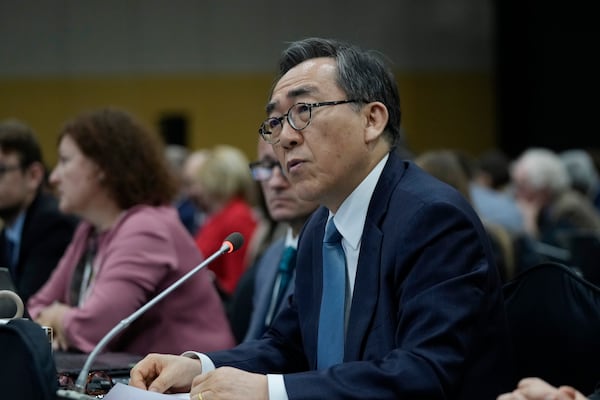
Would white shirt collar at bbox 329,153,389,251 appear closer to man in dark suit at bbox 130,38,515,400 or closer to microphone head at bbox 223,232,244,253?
man in dark suit at bbox 130,38,515,400

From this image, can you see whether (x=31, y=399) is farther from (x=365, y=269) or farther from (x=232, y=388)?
(x=365, y=269)

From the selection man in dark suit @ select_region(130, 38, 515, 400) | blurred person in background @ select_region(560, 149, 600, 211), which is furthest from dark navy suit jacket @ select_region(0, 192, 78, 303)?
blurred person in background @ select_region(560, 149, 600, 211)

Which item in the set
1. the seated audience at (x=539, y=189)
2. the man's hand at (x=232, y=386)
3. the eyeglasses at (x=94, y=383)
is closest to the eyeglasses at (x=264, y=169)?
the eyeglasses at (x=94, y=383)

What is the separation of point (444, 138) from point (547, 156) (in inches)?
285

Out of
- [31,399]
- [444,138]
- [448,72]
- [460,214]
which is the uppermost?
[460,214]

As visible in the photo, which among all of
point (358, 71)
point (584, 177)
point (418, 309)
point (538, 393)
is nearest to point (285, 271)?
point (358, 71)

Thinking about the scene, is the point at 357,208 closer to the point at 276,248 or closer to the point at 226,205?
the point at 276,248

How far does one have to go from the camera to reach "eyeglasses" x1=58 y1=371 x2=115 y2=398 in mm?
1945

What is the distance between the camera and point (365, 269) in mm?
1927

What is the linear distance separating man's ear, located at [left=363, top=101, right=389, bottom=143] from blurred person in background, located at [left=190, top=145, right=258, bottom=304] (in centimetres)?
348

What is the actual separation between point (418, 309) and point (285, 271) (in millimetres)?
1222

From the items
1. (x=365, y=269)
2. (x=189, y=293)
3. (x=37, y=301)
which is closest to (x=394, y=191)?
(x=365, y=269)

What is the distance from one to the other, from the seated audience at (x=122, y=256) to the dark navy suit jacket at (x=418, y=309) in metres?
0.95

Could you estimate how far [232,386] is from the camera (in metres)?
1.72
